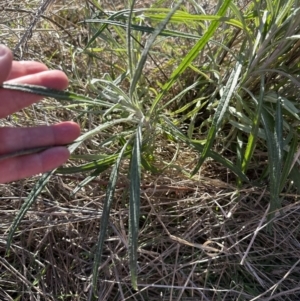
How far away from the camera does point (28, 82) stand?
100cm

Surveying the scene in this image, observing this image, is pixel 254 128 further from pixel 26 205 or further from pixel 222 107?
pixel 26 205

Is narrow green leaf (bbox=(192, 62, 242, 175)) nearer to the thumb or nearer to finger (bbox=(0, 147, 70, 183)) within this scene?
finger (bbox=(0, 147, 70, 183))

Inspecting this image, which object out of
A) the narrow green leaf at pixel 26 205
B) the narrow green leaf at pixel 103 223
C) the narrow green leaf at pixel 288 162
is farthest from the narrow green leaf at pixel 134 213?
the narrow green leaf at pixel 288 162

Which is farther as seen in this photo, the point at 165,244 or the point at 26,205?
the point at 165,244

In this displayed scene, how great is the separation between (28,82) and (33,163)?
157mm

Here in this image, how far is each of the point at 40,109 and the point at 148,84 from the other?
1.00 ft

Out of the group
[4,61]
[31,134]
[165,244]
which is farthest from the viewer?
[165,244]

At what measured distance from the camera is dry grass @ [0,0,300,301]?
1.22 metres

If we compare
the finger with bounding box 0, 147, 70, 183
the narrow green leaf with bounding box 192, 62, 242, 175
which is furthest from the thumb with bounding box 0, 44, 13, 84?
the narrow green leaf with bounding box 192, 62, 242, 175

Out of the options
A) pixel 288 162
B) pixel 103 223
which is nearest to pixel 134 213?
pixel 103 223

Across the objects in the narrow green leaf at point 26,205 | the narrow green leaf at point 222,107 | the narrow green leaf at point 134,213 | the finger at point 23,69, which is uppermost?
the narrow green leaf at point 222,107

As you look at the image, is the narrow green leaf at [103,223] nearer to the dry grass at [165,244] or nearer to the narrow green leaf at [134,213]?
the narrow green leaf at [134,213]

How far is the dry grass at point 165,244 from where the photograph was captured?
122 cm

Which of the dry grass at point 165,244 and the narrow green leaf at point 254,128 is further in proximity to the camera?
the dry grass at point 165,244
